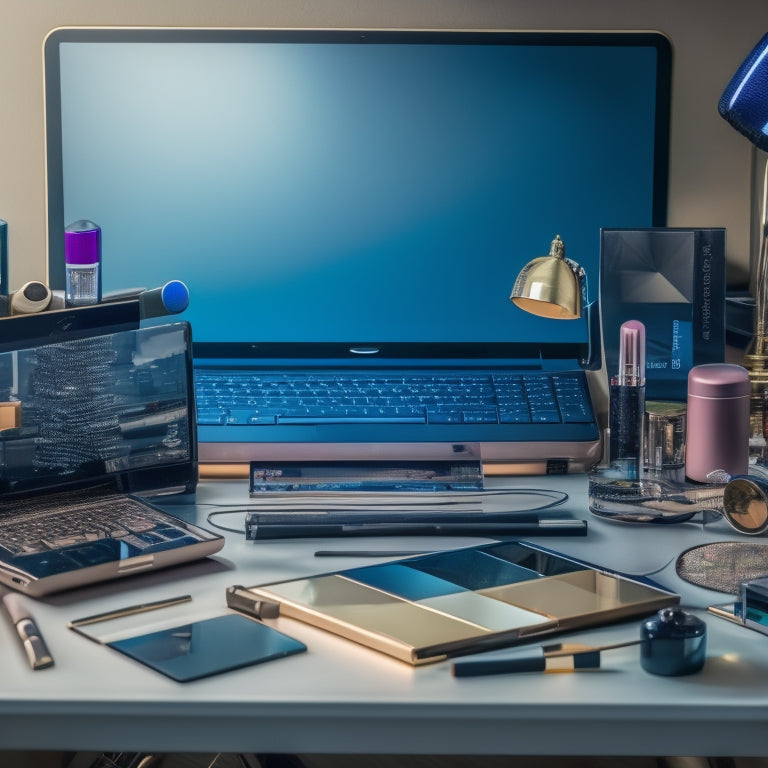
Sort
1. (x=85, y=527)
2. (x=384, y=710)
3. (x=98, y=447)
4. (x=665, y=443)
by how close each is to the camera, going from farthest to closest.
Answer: (x=665, y=443) → (x=98, y=447) → (x=85, y=527) → (x=384, y=710)

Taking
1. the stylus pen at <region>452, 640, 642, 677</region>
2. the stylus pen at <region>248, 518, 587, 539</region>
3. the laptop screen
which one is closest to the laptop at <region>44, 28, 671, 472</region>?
the laptop screen

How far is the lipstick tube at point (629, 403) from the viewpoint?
3.78 ft

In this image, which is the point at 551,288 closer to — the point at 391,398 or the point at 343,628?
the point at 391,398

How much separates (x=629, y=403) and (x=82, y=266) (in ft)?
1.90

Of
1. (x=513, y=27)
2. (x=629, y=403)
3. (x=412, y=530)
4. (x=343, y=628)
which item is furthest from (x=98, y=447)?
(x=513, y=27)

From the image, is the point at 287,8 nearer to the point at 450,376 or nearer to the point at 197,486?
the point at 450,376

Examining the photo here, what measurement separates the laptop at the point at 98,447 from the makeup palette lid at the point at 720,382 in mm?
527

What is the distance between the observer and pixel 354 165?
1.36 meters

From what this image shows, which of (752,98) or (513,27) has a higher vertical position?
(513,27)

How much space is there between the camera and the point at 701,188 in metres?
1.41

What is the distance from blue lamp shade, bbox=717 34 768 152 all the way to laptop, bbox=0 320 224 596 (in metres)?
0.62

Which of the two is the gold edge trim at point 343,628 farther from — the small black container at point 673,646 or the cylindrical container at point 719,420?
the cylindrical container at point 719,420

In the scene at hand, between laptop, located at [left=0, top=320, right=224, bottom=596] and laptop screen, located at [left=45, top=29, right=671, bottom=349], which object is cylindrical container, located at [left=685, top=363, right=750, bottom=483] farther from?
laptop, located at [left=0, top=320, right=224, bottom=596]

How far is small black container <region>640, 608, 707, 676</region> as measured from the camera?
0.68 meters
